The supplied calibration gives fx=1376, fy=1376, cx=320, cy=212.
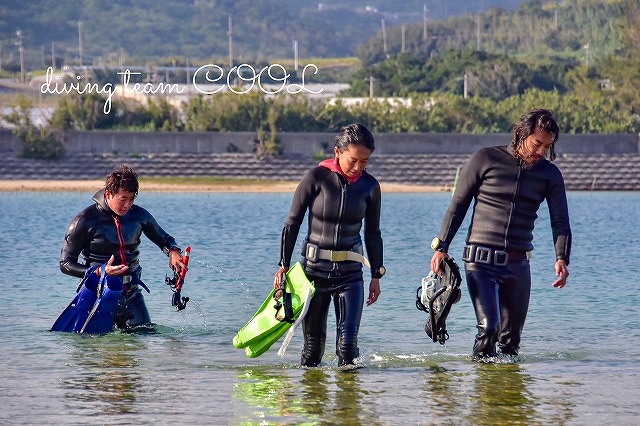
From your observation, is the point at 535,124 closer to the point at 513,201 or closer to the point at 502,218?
the point at 513,201

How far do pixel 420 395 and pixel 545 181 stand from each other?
1860 millimetres

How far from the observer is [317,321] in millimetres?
10227

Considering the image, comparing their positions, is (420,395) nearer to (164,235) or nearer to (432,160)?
(164,235)

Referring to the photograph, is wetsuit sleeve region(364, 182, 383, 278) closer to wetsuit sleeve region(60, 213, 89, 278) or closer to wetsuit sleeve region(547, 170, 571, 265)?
wetsuit sleeve region(547, 170, 571, 265)

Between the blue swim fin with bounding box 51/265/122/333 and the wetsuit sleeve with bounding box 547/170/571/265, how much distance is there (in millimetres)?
4009

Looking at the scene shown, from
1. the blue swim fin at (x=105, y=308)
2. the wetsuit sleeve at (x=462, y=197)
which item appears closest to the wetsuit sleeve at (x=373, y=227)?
the wetsuit sleeve at (x=462, y=197)

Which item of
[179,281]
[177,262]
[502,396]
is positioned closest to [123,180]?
[177,262]

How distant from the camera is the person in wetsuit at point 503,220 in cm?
1020

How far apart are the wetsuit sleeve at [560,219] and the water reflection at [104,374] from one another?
331cm

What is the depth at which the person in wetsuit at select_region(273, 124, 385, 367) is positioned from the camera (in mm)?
9898

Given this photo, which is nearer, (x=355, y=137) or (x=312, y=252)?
(x=355, y=137)

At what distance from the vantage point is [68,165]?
200 feet

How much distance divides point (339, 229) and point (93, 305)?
133 inches

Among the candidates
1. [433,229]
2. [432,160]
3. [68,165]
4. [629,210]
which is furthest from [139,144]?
[433,229]
